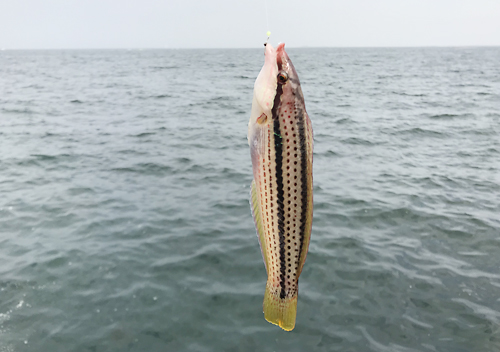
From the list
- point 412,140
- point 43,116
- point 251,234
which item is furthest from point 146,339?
point 43,116

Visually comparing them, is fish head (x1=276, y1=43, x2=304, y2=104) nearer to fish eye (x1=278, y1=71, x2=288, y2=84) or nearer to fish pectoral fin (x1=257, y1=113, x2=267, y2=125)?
fish eye (x1=278, y1=71, x2=288, y2=84)

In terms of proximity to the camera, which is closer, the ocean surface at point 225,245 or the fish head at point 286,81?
the fish head at point 286,81

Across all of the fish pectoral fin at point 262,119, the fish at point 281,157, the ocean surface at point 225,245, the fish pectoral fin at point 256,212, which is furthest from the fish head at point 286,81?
the ocean surface at point 225,245

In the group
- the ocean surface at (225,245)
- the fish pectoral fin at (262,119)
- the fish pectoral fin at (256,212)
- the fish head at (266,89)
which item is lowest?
the ocean surface at (225,245)

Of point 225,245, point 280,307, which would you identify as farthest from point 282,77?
point 225,245

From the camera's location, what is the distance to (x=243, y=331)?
287 inches

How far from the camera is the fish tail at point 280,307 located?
266 cm

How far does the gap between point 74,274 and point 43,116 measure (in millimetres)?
21662

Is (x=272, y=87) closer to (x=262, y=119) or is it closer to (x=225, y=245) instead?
(x=262, y=119)

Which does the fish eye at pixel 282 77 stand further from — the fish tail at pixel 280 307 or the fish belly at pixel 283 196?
the fish tail at pixel 280 307

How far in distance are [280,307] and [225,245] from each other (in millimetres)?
7486

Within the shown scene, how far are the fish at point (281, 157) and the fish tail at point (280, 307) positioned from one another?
13.2 inches

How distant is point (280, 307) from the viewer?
2.66 meters

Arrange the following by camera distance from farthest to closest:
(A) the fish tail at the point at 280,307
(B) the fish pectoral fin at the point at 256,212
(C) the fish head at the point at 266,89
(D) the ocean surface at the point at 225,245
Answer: (D) the ocean surface at the point at 225,245 → (A) the fish tail at the point at 280,307 → (B) the fish pectoral fin at the point at 256,212 → (C) the fish head at the point at 266,89
